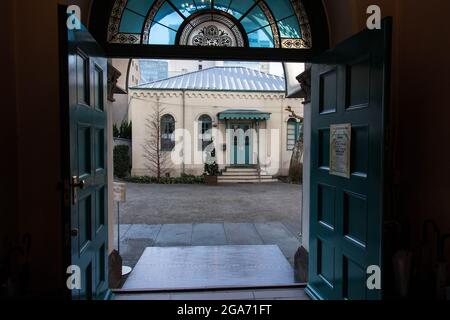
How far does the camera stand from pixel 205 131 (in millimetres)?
15570

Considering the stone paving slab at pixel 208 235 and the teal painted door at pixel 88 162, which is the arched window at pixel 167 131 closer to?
the stone paving slab at pixel 208 235

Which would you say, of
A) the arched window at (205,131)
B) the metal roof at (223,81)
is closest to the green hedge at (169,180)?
the arched window at (205,131)

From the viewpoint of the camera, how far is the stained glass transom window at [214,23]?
2968 millimetres

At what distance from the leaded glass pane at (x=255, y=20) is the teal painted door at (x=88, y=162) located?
4.20ft

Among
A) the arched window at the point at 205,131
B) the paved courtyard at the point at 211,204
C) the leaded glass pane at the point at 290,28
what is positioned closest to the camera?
the leaded glass pane at the point at 290,28

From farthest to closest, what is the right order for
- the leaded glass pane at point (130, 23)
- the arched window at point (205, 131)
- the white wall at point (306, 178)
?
the arched window at point (205, 131), the white wall at point (306, 178), the leaded glass pane at point (130, 23)

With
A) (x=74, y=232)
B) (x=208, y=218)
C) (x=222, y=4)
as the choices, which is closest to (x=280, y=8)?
(x=222, y=4)

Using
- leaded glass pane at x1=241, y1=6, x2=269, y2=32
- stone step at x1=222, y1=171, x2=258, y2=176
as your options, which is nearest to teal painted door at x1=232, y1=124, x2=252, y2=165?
stone step at x1=222, y1=171, x2=258, y2=176

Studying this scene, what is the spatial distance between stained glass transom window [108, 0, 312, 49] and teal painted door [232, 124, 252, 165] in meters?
12.6

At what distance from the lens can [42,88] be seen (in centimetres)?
232

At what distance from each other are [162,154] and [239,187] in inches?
159

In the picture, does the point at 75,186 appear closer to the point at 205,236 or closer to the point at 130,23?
the point at 130,23
